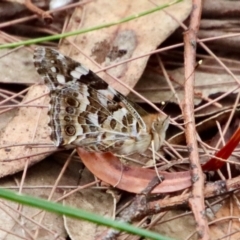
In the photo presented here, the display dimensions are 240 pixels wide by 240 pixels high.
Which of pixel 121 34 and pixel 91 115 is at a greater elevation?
pixel 121 34

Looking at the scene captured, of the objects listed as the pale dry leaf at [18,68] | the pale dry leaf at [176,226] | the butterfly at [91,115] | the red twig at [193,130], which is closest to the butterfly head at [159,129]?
the butterfly at [91,115]

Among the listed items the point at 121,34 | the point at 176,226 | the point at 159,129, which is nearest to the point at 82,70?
the point at 159,129

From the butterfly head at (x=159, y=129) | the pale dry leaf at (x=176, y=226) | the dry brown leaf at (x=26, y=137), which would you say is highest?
the dry brown leaf at (x=26, y=137)

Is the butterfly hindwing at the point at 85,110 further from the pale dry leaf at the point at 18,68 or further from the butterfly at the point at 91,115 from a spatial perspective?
the pale dry leaf at the point at 18,68

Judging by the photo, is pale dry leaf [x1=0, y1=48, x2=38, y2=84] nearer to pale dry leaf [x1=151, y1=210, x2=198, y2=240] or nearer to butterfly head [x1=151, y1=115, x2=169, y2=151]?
butterfly head [x1=151, y1=115, x2=169, y2=151]

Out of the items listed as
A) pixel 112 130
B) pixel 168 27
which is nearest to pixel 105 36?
pixel 168 27

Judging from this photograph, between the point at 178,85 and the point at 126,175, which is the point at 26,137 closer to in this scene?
the point at 126,175
